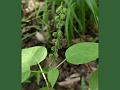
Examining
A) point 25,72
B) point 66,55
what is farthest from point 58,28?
point 25,72

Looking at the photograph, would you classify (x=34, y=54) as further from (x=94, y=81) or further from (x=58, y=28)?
(x=94, y=81)

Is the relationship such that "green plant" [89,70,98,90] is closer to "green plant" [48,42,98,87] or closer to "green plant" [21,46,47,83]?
"green plant" [48,42,98,87]

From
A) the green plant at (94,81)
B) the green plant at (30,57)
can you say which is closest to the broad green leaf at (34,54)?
the green plant at (30,57)

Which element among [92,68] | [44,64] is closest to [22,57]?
[44,64]

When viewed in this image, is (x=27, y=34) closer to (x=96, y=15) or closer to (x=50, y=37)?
(x=50, y=37)

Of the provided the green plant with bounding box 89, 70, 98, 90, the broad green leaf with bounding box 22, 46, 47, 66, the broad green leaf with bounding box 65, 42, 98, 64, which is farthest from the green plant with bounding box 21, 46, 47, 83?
the green plant with bounding box 89, 70, 98, 90

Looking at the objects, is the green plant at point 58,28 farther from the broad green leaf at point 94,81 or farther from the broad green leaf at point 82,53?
the broad green leaf at point 94,81
